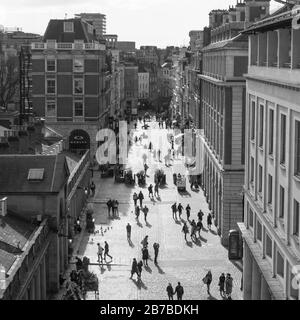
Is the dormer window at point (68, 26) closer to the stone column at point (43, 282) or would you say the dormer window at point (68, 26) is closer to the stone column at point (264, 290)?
the stone column at point (43, 282)

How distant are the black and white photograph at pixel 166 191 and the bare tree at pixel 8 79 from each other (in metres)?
24.0

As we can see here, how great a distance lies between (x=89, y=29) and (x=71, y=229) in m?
47.9

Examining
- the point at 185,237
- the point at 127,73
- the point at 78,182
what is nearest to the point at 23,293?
the point at 185,237

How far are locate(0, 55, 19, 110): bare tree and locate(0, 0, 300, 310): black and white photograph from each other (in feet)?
78.9

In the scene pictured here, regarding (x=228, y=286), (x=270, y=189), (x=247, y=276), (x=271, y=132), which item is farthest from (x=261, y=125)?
(x=228, y=286)

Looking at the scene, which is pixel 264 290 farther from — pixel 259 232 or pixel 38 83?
pixel 38 83

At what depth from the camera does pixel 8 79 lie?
107m

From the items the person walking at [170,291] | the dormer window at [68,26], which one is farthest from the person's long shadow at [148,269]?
the dormer window at [68,26]

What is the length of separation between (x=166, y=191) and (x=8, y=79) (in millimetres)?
49119

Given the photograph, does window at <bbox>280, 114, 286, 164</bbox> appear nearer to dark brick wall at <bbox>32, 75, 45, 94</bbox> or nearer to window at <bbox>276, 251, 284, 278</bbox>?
window at <bbox>276, 251, 284, 278</bbox>

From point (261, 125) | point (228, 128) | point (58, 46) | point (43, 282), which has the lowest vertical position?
point (43, 282)

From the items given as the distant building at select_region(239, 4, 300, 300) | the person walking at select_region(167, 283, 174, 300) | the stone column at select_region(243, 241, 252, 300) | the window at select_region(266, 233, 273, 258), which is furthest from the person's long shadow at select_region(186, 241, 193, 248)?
the window at select_region(266, 233, 273, 258)

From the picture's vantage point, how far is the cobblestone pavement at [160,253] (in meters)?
36.2
